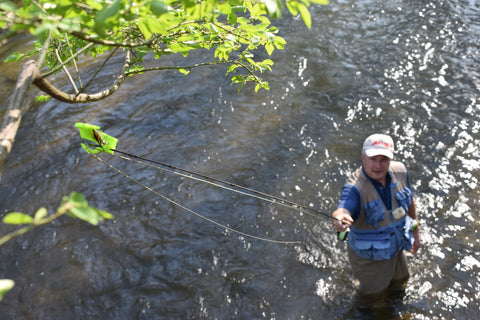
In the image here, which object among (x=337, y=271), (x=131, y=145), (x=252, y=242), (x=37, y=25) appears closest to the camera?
(x=37, y=25)

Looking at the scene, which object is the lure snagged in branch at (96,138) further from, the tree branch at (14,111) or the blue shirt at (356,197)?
the blue shirt at (356,197)

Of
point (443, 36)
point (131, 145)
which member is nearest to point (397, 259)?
point (131, 145)

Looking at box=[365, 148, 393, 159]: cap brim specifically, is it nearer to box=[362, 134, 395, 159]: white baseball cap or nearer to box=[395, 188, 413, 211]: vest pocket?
box=[362, 134, 395, 159]: white baseball cap

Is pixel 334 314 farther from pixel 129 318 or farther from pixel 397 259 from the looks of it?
pixel 129 318

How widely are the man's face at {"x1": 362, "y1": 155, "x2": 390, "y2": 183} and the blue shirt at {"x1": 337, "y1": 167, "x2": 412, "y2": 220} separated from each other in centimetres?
7

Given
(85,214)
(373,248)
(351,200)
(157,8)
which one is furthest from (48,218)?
(373,248)

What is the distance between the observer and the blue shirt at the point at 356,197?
403 cm

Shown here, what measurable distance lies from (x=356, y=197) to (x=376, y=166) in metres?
0.34

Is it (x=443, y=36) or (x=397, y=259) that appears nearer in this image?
(x=397, y=259)

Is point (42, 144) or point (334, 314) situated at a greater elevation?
point (42, 144)

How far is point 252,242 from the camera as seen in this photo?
581 cm

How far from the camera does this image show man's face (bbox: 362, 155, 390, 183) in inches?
157

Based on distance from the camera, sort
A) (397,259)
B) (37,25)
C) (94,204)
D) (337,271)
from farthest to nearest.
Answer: (94,204) → (337,271) → (397,259) → (37,25)

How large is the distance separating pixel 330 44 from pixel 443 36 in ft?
8.62
